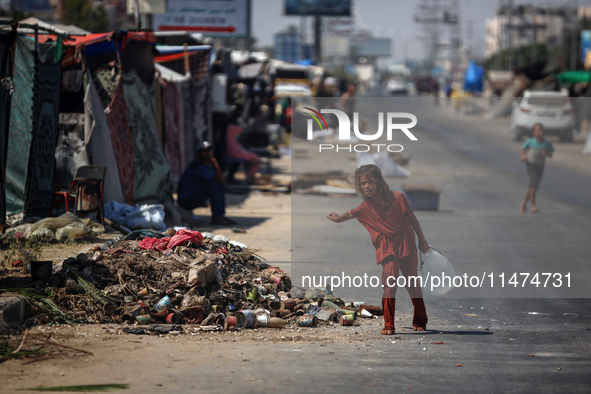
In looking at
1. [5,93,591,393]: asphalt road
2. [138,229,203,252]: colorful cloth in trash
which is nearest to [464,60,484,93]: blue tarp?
[5,93,591,393]: asphalt road

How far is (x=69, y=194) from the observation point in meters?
10.6

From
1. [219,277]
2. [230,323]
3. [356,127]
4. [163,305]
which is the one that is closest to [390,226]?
[356,127]

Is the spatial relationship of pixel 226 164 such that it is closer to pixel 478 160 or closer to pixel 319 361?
pixel 478 160

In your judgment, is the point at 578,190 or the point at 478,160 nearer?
the point at 578,190

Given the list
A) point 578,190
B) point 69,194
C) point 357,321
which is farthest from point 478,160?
point 357,321

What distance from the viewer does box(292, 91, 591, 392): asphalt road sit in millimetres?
5863

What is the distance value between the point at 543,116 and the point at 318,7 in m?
50.8

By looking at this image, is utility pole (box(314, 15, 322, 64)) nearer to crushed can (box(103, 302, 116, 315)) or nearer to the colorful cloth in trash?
the colorful cloth in trash

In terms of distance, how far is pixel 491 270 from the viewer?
9.45 meters

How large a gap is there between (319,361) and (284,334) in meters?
0.98

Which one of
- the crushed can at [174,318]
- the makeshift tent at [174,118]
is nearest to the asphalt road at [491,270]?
the crushed can at [174,318]

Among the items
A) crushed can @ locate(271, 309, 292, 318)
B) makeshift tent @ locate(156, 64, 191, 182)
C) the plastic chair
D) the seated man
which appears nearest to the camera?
crushed can @ locate(271, 309, 292, 318)

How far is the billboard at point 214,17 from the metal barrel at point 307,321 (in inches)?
754

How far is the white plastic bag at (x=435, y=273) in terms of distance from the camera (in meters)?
7.53
